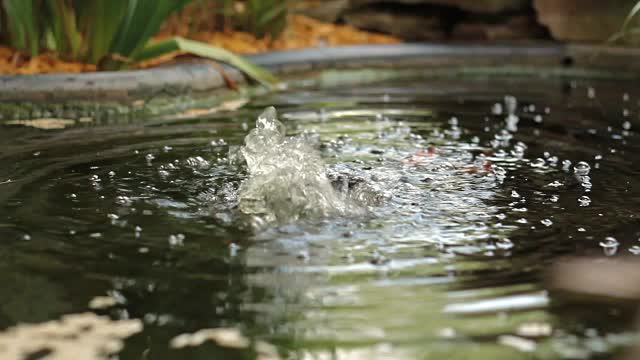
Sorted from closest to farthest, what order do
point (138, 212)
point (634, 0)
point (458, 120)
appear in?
1. point (138, 212)
2. point (458, 120)
3. point (634, 0)

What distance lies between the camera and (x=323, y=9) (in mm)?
8172

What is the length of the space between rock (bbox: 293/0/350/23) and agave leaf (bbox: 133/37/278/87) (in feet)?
9.54

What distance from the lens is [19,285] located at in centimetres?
204

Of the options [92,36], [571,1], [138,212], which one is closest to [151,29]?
[92,36]

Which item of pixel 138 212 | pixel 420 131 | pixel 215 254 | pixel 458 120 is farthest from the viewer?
pixel 458 120

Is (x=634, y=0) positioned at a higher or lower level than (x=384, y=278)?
higher

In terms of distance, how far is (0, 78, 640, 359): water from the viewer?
178 centimetres

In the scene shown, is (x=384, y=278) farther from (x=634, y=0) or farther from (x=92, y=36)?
(x=634, y=0)

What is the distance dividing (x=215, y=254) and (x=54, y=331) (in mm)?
562

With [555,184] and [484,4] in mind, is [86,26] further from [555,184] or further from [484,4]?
[484,4]

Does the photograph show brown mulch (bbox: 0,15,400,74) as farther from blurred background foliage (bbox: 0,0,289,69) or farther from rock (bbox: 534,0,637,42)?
rock (bbox: 534,0,637,42)

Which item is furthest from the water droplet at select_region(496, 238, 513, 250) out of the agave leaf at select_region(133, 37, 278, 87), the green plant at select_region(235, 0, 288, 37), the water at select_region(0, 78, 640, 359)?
the green plant at select_region(235, 0, 288, 37)

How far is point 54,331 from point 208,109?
122 inches

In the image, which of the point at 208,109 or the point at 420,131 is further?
the point at 208,109
